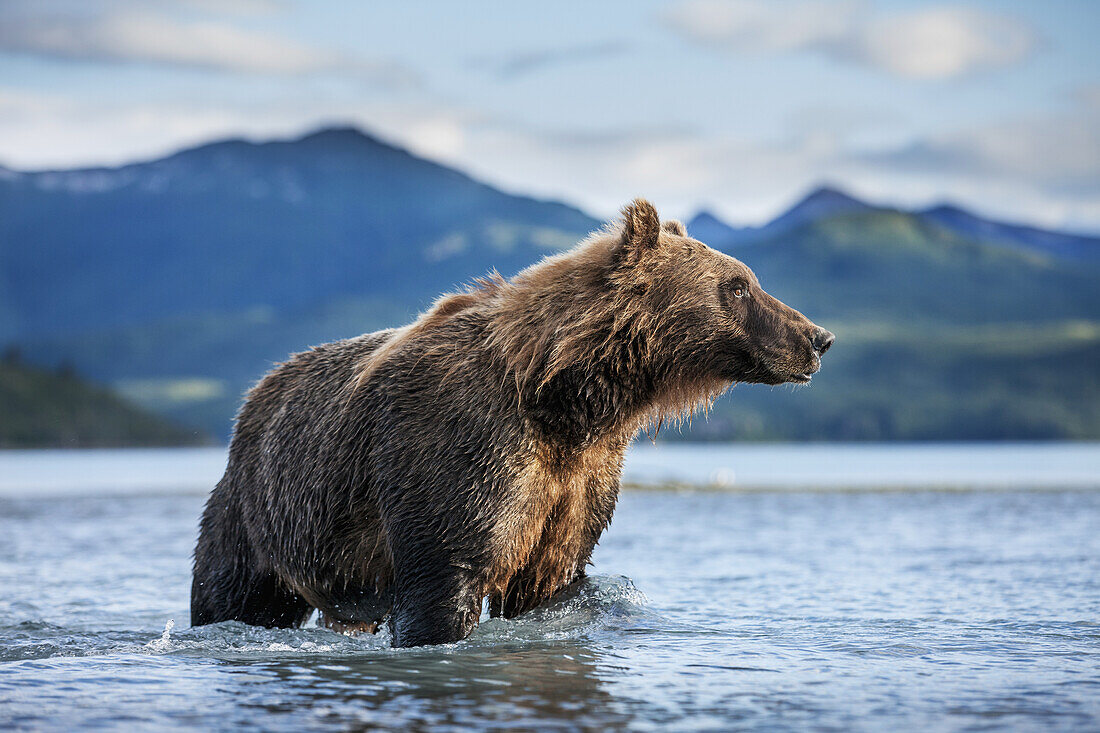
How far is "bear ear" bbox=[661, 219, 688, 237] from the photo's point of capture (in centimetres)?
839

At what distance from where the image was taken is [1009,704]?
6992 mm

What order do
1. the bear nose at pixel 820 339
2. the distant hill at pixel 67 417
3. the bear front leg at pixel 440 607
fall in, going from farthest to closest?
1. the distant hill at pixel 67 417
2. the bear nose at pixel 820 339
3. the bear front leg at pixel 440 607

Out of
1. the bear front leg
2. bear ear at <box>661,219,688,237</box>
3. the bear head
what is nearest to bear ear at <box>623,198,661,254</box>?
the bear head

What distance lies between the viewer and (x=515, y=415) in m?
7.72

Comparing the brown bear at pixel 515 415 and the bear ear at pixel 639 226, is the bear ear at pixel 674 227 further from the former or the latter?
the bear ear at pixel 639 226

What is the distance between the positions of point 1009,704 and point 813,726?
136 cm

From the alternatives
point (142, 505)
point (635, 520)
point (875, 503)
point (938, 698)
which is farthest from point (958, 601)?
point (142, 505)

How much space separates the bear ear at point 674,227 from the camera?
27.5 ft

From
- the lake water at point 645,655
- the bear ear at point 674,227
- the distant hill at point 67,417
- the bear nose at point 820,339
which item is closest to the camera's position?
the lake water at point 645,655

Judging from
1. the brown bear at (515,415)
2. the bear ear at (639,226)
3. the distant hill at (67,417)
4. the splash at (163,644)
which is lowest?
the splash at (163,644)

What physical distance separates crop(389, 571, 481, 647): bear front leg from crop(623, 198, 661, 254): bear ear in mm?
2342

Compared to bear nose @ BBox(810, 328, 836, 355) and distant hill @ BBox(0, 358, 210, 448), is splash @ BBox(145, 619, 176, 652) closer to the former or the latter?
bear nose @ BBox(810, 328, 836, 355)

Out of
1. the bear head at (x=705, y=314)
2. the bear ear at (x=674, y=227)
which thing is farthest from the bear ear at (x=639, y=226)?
the bear ear at (x=674, y=227)

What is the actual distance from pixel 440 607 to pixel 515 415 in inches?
50.8
